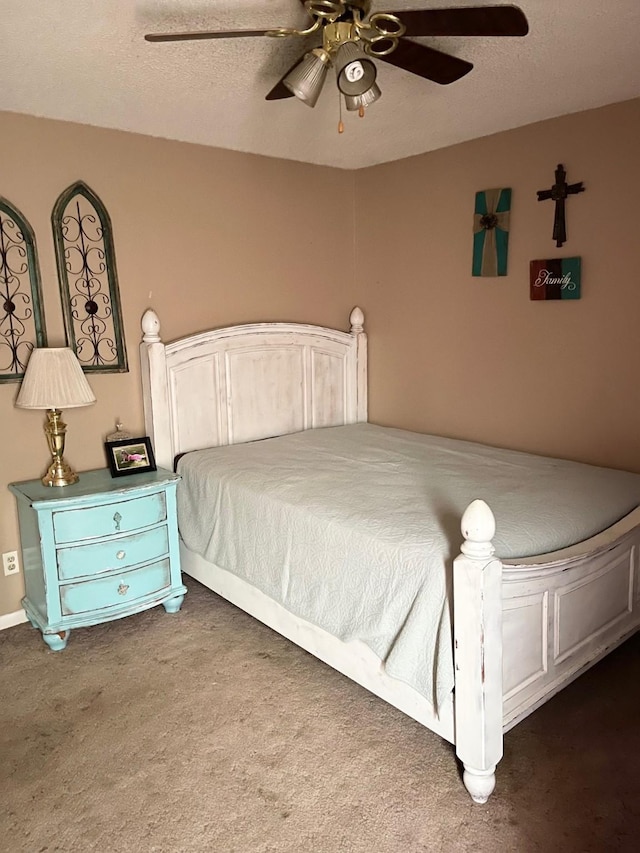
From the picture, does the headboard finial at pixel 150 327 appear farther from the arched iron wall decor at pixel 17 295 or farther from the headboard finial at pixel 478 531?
the headboard finial at pixel 478 531

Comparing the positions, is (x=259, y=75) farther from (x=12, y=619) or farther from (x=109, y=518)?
(x=12, y=619)

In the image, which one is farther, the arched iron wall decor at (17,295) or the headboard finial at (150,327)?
the headboard finial at (150,327)

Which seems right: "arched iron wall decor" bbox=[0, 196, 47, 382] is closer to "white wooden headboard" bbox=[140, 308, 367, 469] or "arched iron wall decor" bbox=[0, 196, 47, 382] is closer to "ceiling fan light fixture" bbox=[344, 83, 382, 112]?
"white wooden headboard" bbox=[140, 308, 367, 469]

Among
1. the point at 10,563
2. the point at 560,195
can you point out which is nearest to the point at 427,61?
the point at 560,195

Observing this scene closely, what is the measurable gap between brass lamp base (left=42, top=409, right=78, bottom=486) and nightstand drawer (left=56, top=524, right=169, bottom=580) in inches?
13.4

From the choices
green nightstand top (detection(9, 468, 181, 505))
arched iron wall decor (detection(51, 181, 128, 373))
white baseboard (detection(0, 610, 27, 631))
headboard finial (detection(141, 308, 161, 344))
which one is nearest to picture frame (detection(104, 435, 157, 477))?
green nightstand top (detection(9, 468, 181, 505))

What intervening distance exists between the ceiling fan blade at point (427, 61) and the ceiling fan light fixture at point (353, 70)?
0.18 feet

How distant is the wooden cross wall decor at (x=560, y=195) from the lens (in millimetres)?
2893

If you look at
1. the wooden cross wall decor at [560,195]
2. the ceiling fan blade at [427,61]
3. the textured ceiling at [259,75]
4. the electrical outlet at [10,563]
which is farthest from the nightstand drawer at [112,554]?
the wooden cross wall decor at [560,195]

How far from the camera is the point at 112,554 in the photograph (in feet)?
8.83

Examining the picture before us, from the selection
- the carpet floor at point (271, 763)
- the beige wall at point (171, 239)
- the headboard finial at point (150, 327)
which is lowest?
the carpet floor at point (271, 763)

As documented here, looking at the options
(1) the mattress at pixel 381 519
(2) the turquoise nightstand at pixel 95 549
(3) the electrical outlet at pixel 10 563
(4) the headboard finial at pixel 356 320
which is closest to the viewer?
(1) the mattress at pixel 381 519

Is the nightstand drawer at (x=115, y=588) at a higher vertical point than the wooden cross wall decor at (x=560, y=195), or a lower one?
lower

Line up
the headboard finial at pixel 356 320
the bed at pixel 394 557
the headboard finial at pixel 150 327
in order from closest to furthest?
the bed at pixel 394 557 < the headboard finial at pixel 150 327 < the headboard finial at pixel 356 320
